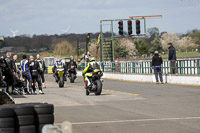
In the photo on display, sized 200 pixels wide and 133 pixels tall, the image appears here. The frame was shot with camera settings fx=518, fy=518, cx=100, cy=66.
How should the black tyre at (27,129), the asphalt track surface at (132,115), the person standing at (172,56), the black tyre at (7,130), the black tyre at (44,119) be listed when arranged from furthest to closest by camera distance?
the person standing at (172,56)
the asphalt track surface at (132,115)
the black tyre at (44,119)
the black tyre at (27,129)
the black tyre at (7,130)

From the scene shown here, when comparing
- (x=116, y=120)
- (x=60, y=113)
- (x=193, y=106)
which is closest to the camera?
(x=116, y=120)

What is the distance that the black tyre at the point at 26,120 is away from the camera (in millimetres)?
8461

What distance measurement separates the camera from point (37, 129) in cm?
867

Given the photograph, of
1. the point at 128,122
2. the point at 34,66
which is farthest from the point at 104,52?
the point at 128,122

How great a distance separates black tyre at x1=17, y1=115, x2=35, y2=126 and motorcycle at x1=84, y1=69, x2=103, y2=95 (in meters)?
12.0

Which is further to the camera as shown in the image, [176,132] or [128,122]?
[128,122]

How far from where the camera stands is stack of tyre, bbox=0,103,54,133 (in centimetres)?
826

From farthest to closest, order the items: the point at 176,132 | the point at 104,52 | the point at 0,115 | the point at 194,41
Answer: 1. the point at 194,41
2. the point at 104,52
3. the point at 176,132
4. the point at 0,115

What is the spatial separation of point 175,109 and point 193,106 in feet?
3.25

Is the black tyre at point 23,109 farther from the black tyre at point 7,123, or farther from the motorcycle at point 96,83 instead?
the motorcycle at point 96,83

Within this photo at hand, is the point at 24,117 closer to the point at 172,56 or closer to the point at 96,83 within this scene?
the point at 96,83

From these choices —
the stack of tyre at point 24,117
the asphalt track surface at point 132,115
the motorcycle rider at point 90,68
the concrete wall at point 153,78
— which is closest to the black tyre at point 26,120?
the stack of tyre at point 24,117

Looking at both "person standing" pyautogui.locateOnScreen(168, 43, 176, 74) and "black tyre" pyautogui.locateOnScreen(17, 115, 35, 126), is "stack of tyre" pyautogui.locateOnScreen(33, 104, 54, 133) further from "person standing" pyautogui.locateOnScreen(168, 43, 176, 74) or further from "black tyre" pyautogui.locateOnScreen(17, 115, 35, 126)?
"person standing" pyautogui.locateOnScreen(168, 43, 176, 74)

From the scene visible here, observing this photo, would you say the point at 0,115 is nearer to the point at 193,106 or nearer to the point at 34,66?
the point at 193,106
